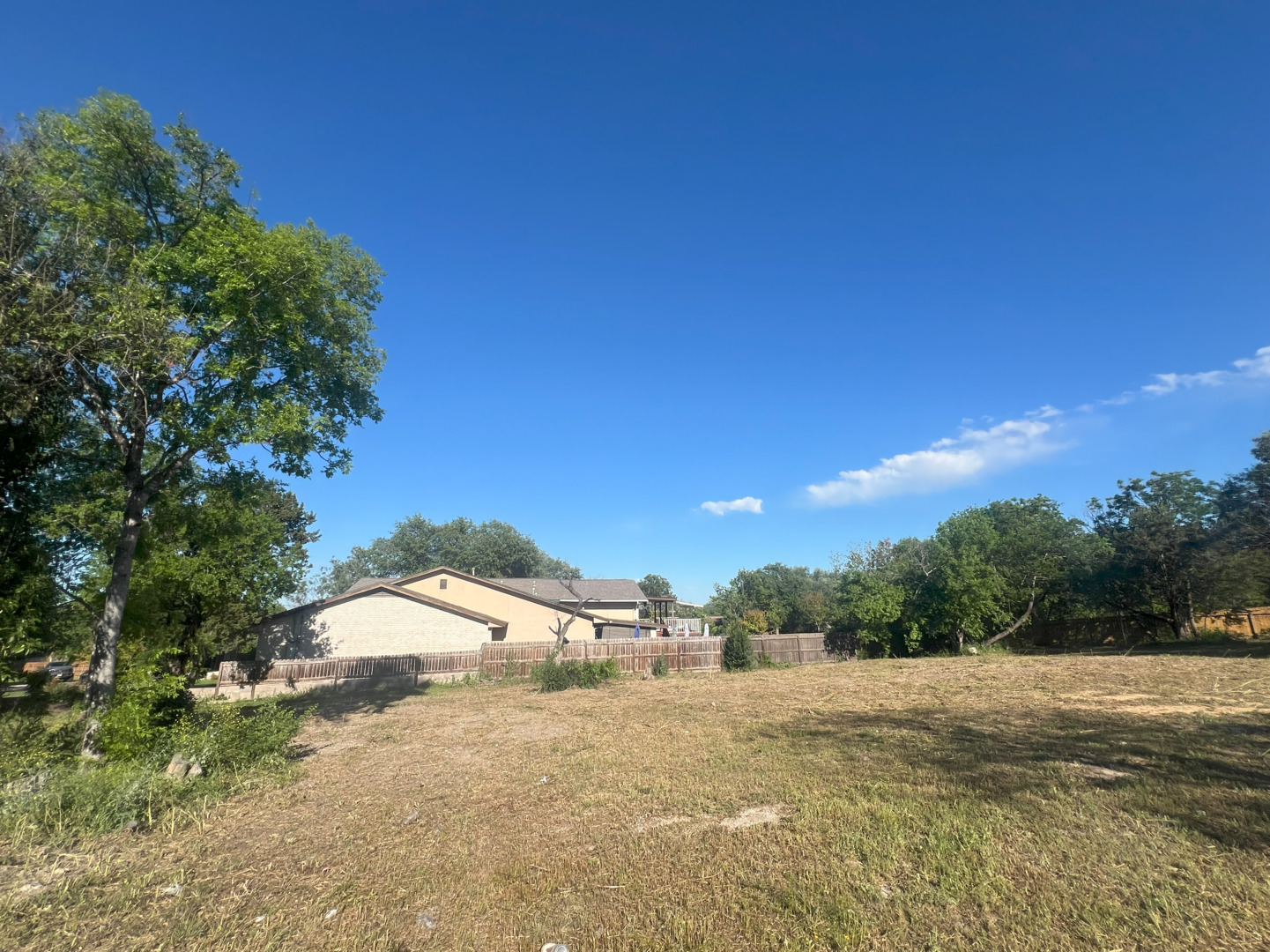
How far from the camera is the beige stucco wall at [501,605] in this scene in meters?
30.2

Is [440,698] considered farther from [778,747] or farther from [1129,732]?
[1129,732]

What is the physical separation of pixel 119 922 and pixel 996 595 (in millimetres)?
33581

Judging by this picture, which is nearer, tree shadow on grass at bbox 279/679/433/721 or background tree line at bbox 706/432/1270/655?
tree shadow on grass at bbox 279/679/433/721

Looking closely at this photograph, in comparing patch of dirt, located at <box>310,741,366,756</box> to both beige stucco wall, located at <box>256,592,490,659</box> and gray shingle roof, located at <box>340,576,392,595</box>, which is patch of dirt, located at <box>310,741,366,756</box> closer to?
beige stucco wall, located at <box>256,592,490,659</box>

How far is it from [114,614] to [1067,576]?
39.4m

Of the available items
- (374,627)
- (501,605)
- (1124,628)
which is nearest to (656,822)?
(374,627)

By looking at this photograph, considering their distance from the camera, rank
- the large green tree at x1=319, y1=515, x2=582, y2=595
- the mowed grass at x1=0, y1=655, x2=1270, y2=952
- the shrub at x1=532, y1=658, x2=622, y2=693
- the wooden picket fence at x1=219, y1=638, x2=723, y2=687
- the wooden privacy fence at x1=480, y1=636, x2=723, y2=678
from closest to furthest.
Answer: the mowed grass at x1=0, y1=655, x2=1270, y2=952, the shrub at x1=532, y1=658, x2=622, y2=693, the wooden picket fence at x1=219, y1=638, x2=723, y2=687, the wooden privacy fence at x1=480, y1=636, x2=723, y2=678, the large green tree at x1=319, y1=515, x2=582, y2=595

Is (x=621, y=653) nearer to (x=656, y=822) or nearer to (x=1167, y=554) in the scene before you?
(x=656, y=822)

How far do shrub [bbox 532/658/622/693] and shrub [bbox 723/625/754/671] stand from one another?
21.8ft

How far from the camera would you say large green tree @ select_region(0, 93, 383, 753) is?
7605 millimetres

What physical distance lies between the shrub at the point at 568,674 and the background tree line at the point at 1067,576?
7.99 metres

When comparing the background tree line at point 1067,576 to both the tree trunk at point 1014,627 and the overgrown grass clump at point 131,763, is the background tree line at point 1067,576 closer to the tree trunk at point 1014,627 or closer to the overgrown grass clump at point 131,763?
the tree trunk at point 1014,627

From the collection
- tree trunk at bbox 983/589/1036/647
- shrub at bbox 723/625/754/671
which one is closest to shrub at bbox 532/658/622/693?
shrub at bbox 723/625/754/671

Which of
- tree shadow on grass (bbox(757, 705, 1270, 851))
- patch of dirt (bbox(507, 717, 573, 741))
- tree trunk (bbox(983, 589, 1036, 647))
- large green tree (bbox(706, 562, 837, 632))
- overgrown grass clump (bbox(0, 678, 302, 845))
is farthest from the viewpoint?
large green tree (bbox(706, 562, 837, 632))
